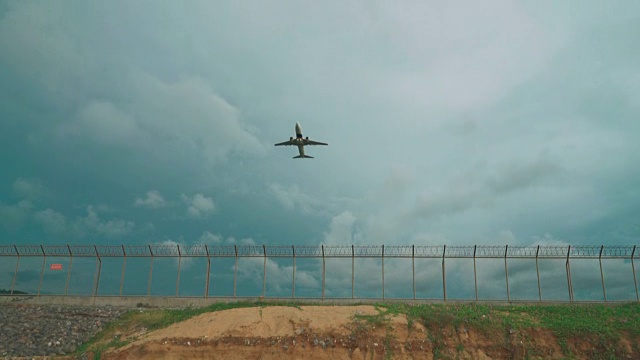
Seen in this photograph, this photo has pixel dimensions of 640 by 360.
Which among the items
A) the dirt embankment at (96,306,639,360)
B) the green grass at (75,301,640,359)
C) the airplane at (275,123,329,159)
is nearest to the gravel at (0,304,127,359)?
the green grass at (75,301,640,359)

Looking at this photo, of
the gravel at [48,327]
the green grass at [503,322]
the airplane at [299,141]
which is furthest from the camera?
the airplane at [299,141]

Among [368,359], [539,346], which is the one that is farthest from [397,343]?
[539,346]

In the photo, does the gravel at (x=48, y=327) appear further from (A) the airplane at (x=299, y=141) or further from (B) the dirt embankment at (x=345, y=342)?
(A) the airplane at (x=299, y=141)

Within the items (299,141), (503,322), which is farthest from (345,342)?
(299,141)

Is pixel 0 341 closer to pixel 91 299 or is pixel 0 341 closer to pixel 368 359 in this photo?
pixel 91 299

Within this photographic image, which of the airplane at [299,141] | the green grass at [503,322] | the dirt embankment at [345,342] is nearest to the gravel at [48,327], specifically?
the green grass at [503,322]

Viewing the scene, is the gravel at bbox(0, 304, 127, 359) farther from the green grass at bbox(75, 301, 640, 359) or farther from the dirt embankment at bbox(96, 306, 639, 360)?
the dirt embankment at bbox(96, 306, 639, 360)
